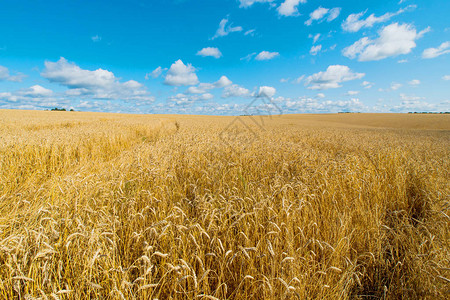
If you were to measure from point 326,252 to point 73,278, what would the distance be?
2.31 meters

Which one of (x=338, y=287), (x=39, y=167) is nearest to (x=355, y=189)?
(x=338, y=287)

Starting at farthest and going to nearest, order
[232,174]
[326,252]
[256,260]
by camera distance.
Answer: [232,174] < [326,252] < [256,260]

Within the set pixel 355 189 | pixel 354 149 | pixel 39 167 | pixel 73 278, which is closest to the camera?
pixel 73 278

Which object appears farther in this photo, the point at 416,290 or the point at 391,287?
the point at 391,287

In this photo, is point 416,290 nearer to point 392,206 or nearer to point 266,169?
point 392,206

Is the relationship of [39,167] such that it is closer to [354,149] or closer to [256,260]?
[256,260]

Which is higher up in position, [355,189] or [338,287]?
[355,189]

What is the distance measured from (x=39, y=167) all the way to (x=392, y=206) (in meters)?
7.55

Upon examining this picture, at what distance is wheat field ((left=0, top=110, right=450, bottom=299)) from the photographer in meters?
1.43

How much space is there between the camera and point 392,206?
3.21 m

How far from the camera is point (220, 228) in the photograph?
193 centimetres

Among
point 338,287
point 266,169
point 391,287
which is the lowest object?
point 391,287

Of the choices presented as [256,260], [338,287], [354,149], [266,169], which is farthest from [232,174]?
[354,149]

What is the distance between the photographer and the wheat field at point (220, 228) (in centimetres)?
143
